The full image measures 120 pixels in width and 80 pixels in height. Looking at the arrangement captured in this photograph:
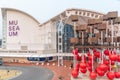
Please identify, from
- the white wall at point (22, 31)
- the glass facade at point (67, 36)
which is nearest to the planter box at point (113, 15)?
the glass facade at point (67, 36)

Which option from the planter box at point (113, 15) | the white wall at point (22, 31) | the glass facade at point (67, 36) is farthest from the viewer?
the white wall at point (22, 31)

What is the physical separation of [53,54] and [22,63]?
→ 779 centimetres

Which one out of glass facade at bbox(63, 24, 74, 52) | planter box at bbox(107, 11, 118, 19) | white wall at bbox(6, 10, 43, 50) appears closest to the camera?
planter box at bbox(107, 11, 118, 19)

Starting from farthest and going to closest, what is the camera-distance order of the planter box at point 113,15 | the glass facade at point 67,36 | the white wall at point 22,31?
1. the white wall at point 22,31
2. the glass facade at point 67,36
3. the planter box at point 113,15

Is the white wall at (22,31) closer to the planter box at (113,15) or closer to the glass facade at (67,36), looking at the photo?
the glass facade at (67,36)

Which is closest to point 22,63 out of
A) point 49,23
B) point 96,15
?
point 49,23

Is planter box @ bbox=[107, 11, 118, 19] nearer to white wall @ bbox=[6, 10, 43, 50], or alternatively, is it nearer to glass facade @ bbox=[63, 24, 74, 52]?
glass facade @ bbox=[63, 24, 74, 52]

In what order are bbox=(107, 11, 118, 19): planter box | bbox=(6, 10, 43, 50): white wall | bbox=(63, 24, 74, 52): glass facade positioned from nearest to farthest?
bbox=(107, 11, 118, 19): planter box → bbox=(63, 24, 74, 52): glass facade → bbox=(6, 10, 43, 50): white wall

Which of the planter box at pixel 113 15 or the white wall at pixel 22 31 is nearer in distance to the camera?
the planter box at pixel 113 15

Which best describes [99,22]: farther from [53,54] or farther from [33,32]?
[33,32]

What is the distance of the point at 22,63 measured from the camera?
6862cm

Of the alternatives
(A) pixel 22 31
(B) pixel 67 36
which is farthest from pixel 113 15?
(A) pixel 22 31

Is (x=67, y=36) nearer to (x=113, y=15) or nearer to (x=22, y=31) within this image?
(x=22, y=31)

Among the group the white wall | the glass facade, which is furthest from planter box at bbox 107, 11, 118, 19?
the white wall
